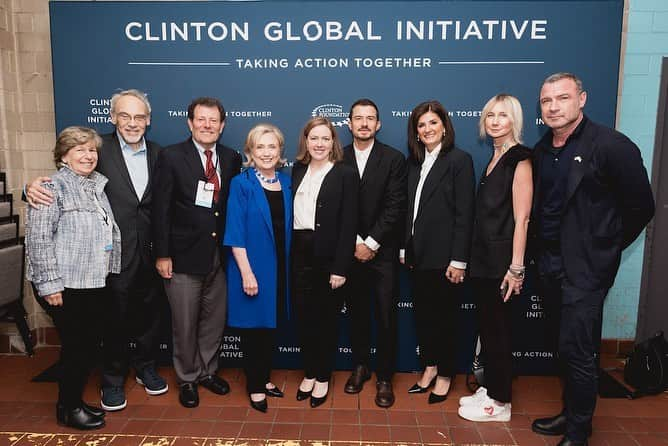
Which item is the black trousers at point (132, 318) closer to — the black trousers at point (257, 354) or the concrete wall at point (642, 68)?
the black trousers at point (257, 354)

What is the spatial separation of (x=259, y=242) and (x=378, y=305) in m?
0.84

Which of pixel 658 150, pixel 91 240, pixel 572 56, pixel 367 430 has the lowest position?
pixel 367 430

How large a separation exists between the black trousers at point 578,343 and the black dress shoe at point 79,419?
2.56 meters

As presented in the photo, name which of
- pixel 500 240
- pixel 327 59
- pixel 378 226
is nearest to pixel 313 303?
pixel 378 226

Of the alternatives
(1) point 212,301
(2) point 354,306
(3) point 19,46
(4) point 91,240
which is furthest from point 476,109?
(3) point 19,46

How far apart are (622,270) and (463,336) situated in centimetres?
139

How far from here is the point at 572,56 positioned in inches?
122

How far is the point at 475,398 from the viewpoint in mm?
2883

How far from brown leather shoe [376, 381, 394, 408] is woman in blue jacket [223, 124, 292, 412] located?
718mm

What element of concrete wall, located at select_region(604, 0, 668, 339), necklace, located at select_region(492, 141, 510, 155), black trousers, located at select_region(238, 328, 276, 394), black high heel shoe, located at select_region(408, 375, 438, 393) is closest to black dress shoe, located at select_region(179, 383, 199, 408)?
black trousers, located at select_region(238, 328, 276, 394)

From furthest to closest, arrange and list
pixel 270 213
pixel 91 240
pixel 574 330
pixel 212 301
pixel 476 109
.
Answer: pixel 476 109, pixel 212 301, pixel 270 213, pixel 91 240, pixel 574 330

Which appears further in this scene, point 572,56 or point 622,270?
point 622,270

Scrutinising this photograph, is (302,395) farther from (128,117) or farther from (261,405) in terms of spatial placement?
(128,117)

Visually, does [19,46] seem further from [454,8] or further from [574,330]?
[574,330]
